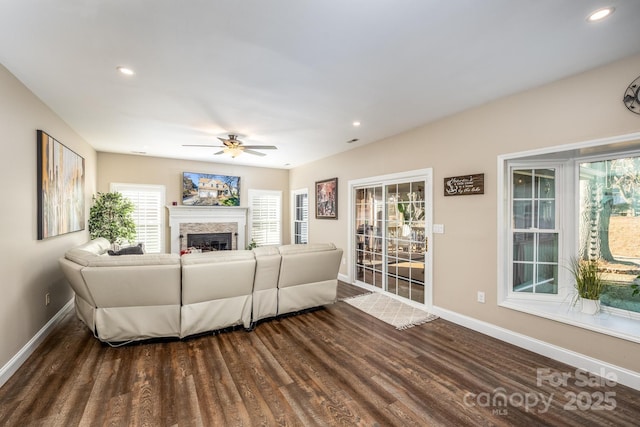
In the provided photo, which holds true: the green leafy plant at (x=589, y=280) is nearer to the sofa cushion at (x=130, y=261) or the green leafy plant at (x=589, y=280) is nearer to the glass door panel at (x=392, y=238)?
the glass door panel at (x=392, y=238)

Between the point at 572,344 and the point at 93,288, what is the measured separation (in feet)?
15.3

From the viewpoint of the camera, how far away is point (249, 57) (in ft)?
7.25

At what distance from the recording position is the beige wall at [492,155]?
233 centimetres

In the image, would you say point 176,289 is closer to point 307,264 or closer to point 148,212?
point 307,264

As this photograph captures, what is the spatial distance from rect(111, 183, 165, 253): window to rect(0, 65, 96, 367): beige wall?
2666 mm

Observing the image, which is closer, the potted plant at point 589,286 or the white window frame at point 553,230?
the potted plant at point 589,286

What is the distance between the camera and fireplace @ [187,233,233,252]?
6359 mm

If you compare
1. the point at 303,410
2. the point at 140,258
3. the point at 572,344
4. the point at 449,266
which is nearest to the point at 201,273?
the point at 140,258

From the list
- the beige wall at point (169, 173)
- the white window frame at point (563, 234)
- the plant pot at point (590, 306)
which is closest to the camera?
the white window frame at point (563, 234)

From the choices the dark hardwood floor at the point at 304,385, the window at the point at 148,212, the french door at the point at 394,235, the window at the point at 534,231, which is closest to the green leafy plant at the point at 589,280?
the window at the point at 534,231

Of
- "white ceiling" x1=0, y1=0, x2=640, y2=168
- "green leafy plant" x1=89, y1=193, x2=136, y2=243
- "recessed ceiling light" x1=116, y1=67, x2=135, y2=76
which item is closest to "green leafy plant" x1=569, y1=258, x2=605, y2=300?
"white ceiling" x1=0, y1=0, x2=640, y2=168

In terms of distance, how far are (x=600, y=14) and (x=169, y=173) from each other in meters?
6.97

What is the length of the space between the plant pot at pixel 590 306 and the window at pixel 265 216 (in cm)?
629

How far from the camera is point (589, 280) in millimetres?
2686
